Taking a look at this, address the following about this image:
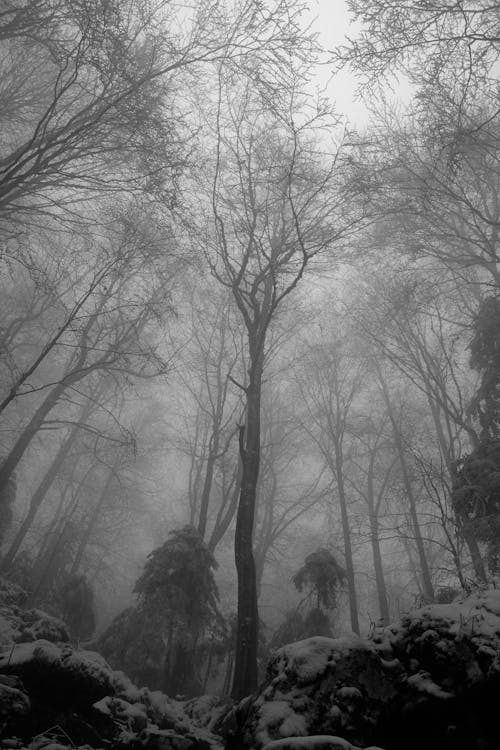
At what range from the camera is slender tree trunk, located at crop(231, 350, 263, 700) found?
16.3 feet

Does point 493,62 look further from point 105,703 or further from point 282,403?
point 282,403

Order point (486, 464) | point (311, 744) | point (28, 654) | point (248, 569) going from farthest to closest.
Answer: point (486, 464) → point (248, 569) → point (28, 654) → point (311, 744)

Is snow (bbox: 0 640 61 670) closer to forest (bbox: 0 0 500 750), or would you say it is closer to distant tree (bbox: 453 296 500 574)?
forest (bbox: 0 0 500 750)

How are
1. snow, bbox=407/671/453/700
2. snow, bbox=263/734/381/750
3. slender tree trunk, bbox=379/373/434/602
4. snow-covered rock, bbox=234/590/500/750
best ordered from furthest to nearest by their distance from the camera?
slender tree trunk, bbox=379/373/434/602 → snow, bbox=407/671/453/700 → snow-covered rock, bbox=234/590/500/750 → snow, bbox=263/734/381/750

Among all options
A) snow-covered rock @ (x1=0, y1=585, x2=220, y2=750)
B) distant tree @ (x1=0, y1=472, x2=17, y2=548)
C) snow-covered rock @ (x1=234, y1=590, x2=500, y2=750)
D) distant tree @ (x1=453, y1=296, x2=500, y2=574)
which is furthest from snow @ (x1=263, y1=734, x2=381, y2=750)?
distant tree @ (x1=0, y1=472, x2=17, y2=548)

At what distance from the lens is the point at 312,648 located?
10.6ft

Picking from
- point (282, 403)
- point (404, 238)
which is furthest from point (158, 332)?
point (404, 238)

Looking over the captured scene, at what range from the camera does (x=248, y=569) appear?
5598mm

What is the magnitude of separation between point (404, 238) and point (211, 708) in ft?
32.8

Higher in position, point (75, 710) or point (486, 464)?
point (486, 464)

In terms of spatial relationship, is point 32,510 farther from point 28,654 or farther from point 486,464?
point 486,464

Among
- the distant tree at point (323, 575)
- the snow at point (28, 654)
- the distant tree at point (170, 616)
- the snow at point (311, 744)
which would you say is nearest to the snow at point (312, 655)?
the snow at point (311, 744)

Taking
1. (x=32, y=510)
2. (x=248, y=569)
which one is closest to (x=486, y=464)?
(x=248, y=569)

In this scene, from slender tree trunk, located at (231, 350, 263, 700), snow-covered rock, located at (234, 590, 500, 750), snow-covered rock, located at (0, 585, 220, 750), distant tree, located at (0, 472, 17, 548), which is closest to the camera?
snow-covered rock, located at (234, 590, 500, 750)
